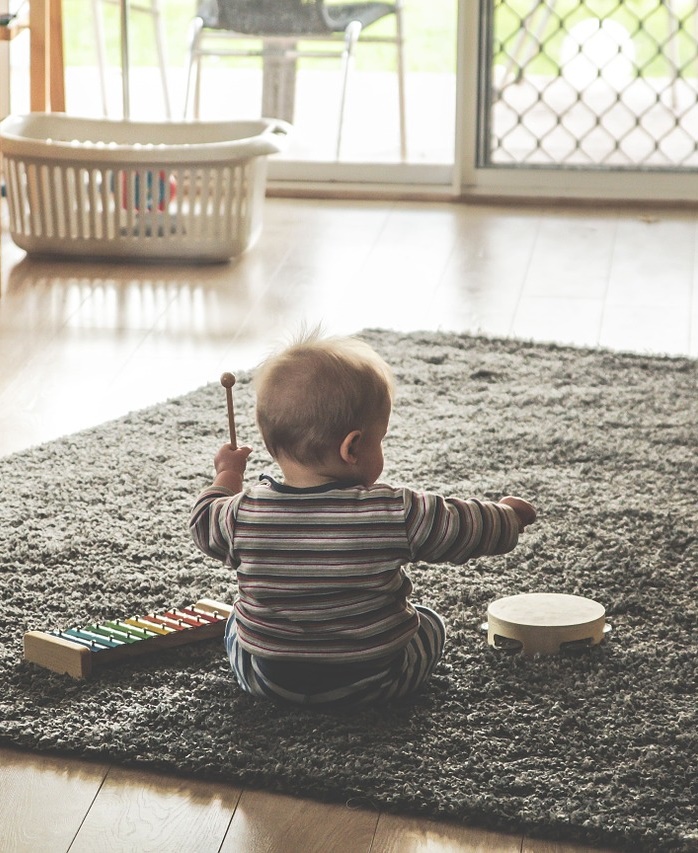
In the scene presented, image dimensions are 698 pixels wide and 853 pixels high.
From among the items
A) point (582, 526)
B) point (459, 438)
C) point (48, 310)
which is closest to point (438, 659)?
point (582, 526)

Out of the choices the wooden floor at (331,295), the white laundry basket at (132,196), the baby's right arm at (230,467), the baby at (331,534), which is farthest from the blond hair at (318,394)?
the white laundry basket at (132,196)

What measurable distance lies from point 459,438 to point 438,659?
0.73 meters

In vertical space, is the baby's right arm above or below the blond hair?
below

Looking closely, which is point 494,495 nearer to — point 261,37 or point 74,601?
point 74,601

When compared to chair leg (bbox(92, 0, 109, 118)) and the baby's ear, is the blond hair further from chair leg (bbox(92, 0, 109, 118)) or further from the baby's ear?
chair leg (bbox(92, 0, 109, 118))

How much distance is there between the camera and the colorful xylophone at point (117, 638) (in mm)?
1366

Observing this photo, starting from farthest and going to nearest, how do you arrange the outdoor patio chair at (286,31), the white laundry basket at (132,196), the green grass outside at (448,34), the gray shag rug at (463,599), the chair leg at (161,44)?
the chair leg at (161,44) < the outdoor patio chair at (286,31) < the green grass outside at (448,34) < the white laundry basket at (132,196) < the gray shag rug at (463,599)

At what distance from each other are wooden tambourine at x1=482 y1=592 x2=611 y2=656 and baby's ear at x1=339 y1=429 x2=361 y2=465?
0.92ft

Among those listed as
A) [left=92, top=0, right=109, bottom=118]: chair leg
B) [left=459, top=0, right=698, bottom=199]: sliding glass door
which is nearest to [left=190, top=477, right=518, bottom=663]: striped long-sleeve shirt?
[left=459, top=0, right=698, bottom=199]: sliding glass door

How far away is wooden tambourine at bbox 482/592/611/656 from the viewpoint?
4.56ft

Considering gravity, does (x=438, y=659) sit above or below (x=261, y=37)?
below

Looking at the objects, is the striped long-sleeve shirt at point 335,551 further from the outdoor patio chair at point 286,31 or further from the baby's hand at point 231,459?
the outdoor patio chair at point 286,31

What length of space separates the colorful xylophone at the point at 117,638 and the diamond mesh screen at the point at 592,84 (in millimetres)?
2523

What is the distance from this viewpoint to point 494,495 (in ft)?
6.03
